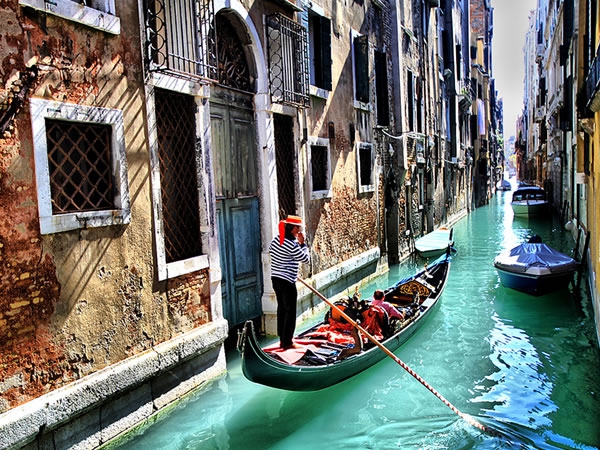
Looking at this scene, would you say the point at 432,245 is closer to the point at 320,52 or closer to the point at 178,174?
the point at 320,52

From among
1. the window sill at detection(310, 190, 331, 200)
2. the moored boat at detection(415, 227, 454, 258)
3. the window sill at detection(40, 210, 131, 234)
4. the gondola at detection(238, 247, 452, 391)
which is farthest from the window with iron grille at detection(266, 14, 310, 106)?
the moored boat at detection(415, 227, 454, 258)

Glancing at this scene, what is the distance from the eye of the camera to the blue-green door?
5902 mm

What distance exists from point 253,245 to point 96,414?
3.03m

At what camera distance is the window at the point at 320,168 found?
793 cm

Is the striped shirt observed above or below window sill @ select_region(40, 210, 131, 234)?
below

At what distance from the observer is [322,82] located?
811 centimetres

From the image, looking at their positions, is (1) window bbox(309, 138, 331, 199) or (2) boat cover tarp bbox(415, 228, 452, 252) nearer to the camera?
(1) window bbox(309, 138, 331, 199)

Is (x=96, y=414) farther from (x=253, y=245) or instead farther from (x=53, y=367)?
(x=253, y=245)

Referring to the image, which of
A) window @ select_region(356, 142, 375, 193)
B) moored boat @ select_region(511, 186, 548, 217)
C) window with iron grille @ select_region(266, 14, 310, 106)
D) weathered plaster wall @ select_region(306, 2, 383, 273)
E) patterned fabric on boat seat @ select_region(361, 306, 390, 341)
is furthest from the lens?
moored boat @ select_region(511, 186, 548, 217)

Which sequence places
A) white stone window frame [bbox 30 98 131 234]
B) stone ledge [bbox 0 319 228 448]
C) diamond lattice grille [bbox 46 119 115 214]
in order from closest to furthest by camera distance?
stone ledge [bbox 0 319 228 448] < white stone window frame [bbox 30 98 131 234] < diamond lattice grille [bbox 46 119 115 214]

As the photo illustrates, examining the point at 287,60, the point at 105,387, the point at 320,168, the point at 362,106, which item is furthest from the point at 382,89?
the point at 105,387

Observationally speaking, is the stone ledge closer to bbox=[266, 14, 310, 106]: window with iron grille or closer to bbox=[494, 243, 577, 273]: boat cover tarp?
bbox=[266, 14, 310, 106]: window with iron grille

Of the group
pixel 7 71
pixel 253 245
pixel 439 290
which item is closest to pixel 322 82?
pixel 253 245

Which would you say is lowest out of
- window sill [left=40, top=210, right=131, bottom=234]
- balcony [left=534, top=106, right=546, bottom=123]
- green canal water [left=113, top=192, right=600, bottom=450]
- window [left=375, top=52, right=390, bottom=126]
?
green canal water [left=113, top=192, right=600, bottom=450]
